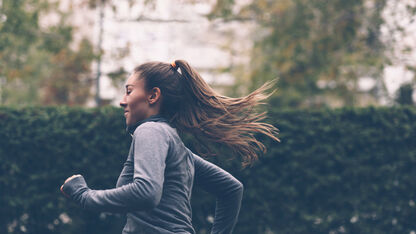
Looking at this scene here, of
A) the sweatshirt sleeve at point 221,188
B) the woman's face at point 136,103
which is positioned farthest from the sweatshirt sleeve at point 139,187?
the sweatshirt sleeve at point 221,188

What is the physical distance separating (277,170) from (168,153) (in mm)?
3996

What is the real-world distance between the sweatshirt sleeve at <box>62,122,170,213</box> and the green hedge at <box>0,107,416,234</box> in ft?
12.1

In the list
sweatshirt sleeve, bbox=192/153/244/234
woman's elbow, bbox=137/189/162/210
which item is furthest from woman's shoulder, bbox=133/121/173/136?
sweatshirt sleeve, bbox=192/153/244/234

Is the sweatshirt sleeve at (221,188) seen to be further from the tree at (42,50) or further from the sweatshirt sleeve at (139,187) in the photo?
the tree at (42,50)

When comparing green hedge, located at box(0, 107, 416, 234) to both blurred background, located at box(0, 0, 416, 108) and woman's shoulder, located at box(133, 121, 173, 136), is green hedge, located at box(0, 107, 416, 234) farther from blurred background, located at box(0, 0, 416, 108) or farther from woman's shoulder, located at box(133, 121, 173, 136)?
blurred background, located at box(0, 0, 416, 108)

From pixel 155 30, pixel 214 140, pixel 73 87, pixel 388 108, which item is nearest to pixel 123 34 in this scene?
pixel 155 30

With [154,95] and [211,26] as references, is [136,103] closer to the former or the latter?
[154,95]

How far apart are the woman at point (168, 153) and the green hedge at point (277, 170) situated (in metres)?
3.07

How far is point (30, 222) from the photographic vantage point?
593 centimetres

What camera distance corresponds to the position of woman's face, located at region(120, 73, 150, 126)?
A: 2.31m

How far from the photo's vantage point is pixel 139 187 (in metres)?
1.90

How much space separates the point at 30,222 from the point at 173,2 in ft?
22.9

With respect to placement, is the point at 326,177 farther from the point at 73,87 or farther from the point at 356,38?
the point at 73,87

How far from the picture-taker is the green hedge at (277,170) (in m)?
5.82
